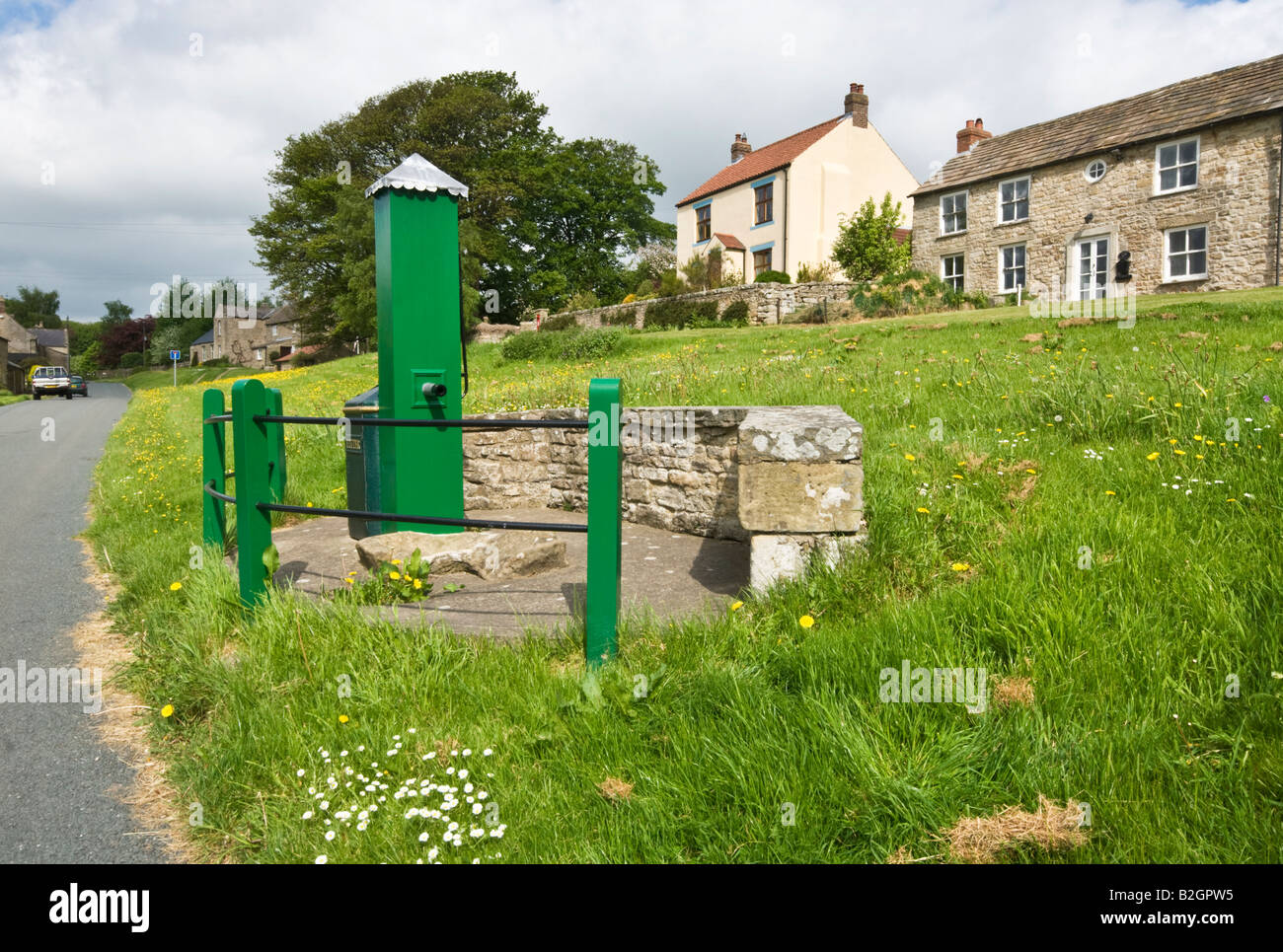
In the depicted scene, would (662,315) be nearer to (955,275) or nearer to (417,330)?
(955,275)

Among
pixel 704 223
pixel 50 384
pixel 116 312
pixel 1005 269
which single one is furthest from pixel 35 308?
pixel 1005 269

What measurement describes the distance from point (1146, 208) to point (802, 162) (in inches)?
545

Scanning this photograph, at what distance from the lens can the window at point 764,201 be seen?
3378 cm

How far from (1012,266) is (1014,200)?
206 cm

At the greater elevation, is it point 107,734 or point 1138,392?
point 1138,392

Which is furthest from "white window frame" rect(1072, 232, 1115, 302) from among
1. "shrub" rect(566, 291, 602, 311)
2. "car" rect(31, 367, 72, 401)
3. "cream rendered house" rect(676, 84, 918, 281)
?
"car" rect(31, 367, 72, 401)

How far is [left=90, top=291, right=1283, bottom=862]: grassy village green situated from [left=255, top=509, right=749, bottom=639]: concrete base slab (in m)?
0.39

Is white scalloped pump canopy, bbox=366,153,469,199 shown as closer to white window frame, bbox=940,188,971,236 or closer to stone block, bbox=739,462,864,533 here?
stone block, bbox=739,462,864,533

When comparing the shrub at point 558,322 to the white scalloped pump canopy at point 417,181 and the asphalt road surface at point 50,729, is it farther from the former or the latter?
the white scalloped pump canopy at point 417,181

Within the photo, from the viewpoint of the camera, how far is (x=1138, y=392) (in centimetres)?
575

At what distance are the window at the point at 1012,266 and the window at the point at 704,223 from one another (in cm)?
1527

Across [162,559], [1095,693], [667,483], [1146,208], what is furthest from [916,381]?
[1146,208]

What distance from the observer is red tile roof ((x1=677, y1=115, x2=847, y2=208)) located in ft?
108
